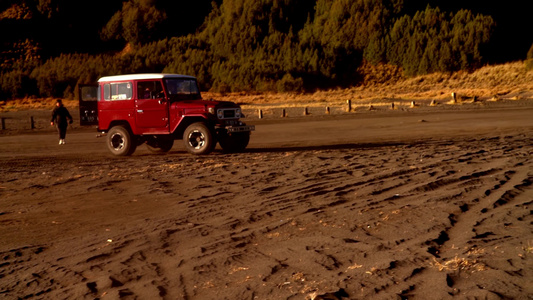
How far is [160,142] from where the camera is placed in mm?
18672

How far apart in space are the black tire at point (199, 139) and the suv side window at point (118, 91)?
6.26ft

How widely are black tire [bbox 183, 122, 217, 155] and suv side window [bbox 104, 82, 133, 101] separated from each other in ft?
6.26

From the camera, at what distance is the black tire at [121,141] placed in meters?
17.6

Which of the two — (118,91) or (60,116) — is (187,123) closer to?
(118,91)

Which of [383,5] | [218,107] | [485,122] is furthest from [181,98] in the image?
[383,5]

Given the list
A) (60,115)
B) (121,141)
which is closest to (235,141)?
(121,141)

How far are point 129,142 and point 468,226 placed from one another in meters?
11.7

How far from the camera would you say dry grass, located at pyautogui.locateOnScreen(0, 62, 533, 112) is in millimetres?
55969

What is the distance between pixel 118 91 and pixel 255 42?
59.4 m

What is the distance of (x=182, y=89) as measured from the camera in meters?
17.5

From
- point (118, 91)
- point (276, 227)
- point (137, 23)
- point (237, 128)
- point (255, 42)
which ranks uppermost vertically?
point (137, 23)

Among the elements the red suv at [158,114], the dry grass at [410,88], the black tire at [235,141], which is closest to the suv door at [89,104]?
the red suv at [158,114]

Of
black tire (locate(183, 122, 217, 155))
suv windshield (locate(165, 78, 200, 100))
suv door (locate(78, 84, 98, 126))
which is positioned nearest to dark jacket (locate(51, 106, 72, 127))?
suv door (locate(78, 84, 98, 126))

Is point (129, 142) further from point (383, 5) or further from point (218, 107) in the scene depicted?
point (383, 5)
